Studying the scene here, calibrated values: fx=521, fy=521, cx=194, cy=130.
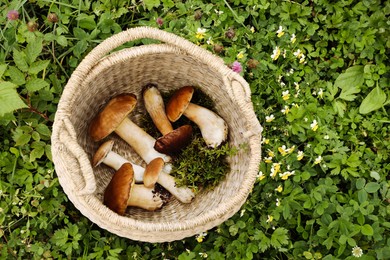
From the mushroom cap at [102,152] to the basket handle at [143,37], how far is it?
1.59 ft

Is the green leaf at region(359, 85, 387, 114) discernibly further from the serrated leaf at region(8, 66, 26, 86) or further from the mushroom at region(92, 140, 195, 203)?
the serrated leaf at region(8, 66, 26, 86)

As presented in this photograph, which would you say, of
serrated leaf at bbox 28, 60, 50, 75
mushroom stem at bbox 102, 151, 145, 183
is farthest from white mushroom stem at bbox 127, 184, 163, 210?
serrated leaf at bbox 28, 60, 50, 75

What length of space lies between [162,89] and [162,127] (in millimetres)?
286

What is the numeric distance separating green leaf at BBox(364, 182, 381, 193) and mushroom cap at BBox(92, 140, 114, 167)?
155 cm

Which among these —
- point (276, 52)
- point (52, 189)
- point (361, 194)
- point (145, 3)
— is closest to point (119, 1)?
point (145, 3)

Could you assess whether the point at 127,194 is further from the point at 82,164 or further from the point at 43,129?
the point at 43,129

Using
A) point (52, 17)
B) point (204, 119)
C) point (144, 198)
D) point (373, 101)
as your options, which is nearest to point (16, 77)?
point (52, 17)

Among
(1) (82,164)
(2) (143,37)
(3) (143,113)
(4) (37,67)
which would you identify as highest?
(2) (143,37)

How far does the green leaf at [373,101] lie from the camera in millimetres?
3396

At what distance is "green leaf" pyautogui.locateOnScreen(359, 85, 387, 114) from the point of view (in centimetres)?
340

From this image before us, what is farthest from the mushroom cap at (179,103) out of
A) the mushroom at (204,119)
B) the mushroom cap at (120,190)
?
the mushroom cap at (120,190)

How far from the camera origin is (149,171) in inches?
118

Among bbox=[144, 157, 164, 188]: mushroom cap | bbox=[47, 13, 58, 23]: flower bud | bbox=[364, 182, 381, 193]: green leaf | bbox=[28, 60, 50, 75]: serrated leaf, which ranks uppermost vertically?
bbox=[47, 13, 58, 23]: flower bud

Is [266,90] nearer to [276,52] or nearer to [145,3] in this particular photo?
[276,52]
